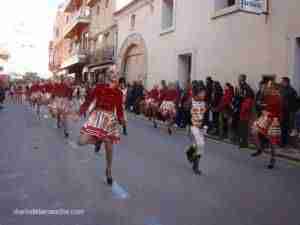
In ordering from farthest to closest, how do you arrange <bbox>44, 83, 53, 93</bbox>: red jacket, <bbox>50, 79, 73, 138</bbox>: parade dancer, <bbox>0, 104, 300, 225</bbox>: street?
<bbox>44, 83, 53, 93</bbox>: red jacket
<bbox>50, 79, 73, 138</bbox>: parade dancer
<bbox>0, 104, 300, 225</bbox>: street

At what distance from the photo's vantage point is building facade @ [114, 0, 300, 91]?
13.8 meters

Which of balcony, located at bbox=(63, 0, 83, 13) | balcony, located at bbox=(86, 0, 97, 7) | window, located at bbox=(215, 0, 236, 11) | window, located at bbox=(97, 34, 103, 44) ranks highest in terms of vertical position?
balcony, located at bbox=(63, 0, 83, 13)

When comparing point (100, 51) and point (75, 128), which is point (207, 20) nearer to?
point (75, 128)

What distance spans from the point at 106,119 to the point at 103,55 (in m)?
28.3

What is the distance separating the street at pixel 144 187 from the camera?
5469 mm

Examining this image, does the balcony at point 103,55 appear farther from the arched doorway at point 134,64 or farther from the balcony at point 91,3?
the balcony at point 91,3

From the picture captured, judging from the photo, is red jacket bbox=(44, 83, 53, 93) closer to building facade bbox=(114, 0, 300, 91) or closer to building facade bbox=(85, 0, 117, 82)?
building facade bbox=(114, 0, 300, 91)

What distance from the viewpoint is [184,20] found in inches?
821

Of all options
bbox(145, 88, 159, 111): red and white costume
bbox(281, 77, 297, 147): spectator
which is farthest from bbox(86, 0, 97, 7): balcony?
bbox(281, 77, 297, 147): spectator

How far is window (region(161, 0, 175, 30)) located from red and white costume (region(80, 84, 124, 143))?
16.8 m

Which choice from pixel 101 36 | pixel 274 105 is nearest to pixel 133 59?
pixel 101 36

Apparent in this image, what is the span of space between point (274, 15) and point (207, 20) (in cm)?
471

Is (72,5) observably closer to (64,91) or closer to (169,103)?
(169,103)

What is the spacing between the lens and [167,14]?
77.9ft
